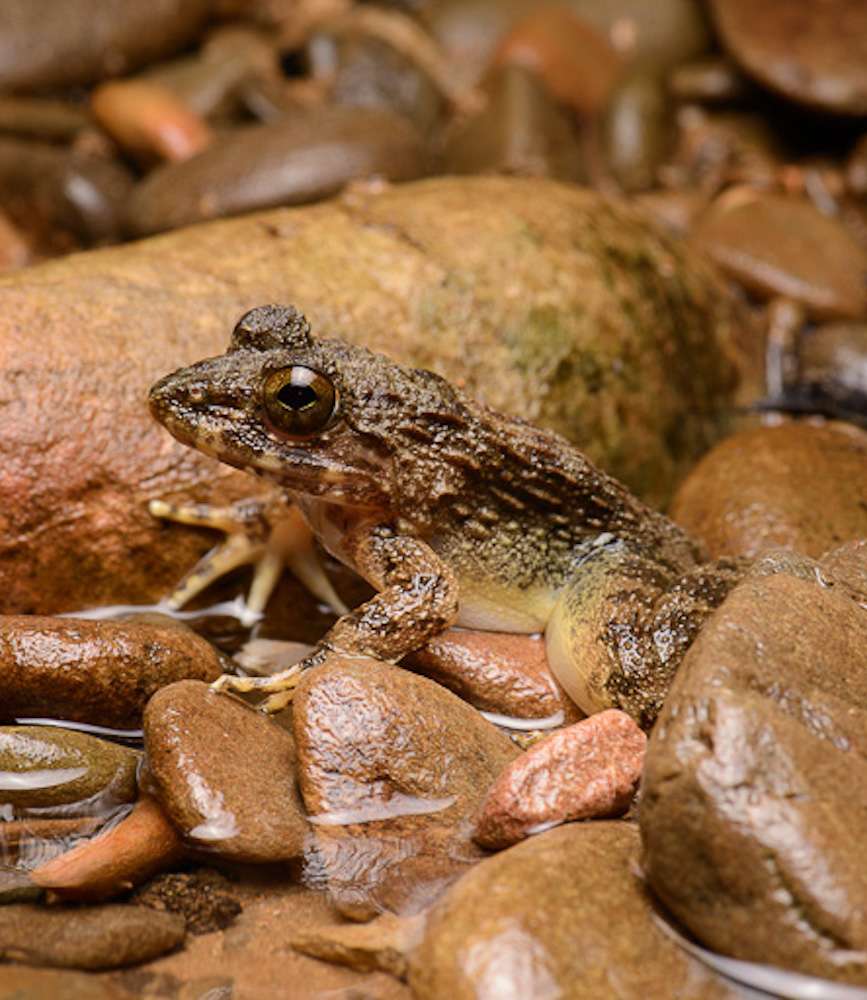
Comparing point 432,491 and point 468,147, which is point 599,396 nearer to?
point 432,491

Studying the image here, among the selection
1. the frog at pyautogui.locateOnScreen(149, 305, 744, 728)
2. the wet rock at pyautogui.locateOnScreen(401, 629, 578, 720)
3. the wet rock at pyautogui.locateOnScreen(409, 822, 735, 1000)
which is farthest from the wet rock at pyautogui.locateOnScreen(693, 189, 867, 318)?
the wet rock at pyautogui.locateOnScreen(409, 822, 735, 1000)

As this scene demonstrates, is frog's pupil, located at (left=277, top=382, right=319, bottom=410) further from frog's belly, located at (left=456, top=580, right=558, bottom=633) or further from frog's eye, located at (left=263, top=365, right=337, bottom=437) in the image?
frog's belly, located at (left=456, top=580, right=558, bottom=633)

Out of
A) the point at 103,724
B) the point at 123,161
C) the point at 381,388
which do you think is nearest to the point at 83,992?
the point at 103,724

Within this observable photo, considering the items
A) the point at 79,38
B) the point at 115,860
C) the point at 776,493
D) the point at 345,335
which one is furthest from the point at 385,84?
the point at 115,860

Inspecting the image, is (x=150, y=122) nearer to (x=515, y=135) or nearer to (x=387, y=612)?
(x=515, y=135)

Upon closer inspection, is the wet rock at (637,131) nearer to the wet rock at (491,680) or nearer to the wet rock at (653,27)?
the wet rock at (653,27)

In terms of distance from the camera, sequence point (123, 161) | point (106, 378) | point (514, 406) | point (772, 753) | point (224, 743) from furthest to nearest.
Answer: point (123, 161), point (514, 406), point (106, 378), point (224, 743), point (772, 753)
